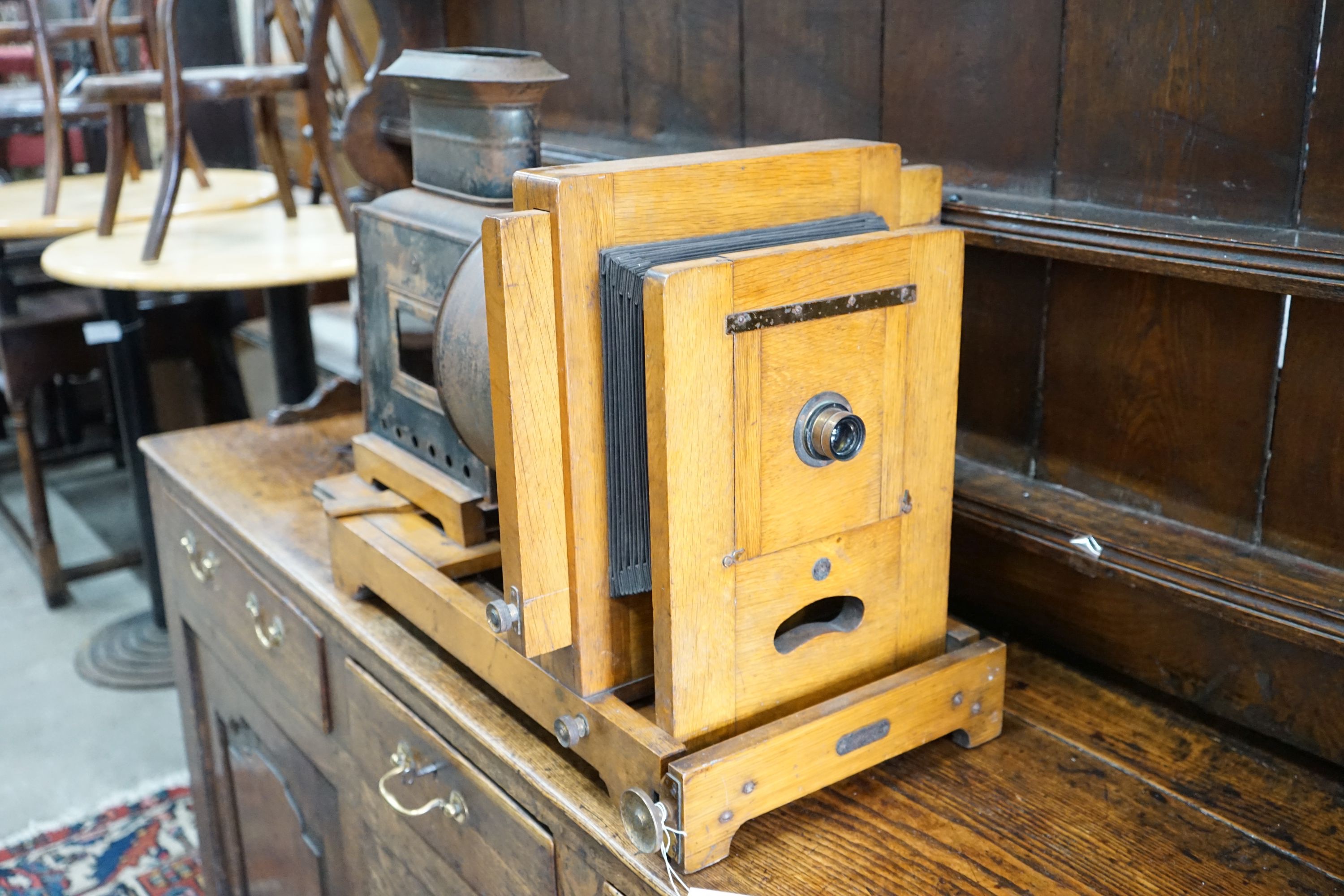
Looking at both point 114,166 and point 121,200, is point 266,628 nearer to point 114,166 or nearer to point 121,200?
point 114,166

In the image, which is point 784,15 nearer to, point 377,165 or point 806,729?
point 377,165

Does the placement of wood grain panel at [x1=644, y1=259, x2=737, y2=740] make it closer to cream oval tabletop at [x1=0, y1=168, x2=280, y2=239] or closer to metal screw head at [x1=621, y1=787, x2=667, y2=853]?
metal screw head at [x1=621, y1=787, x2=667, y2=853]

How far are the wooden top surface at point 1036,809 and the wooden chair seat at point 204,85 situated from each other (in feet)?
4.23

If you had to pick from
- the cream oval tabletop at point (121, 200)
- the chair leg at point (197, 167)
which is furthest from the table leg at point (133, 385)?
the chair leg at point (197, 167)

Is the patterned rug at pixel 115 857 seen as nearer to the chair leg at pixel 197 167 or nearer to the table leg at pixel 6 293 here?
the chair leg at pixel 197 167

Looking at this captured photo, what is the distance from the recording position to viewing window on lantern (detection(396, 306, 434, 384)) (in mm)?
1373

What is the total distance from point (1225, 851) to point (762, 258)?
0.61 meters

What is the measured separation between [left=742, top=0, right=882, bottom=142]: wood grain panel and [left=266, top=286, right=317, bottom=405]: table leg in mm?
1368

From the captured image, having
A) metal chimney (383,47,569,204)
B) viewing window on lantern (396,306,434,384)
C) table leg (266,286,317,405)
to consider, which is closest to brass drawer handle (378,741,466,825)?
viewing window on lantern (396,306,434,384)

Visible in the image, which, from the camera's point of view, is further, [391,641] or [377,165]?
[377,165]

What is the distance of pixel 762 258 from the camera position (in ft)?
2.98

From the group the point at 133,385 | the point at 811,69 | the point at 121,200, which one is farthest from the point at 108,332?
the point at 811,69

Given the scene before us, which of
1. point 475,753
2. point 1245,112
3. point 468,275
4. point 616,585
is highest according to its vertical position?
point 1245,112

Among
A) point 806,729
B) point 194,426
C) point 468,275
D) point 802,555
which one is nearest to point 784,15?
point 468,275
